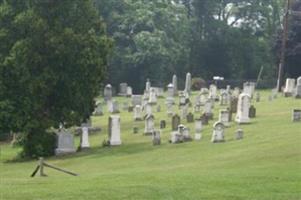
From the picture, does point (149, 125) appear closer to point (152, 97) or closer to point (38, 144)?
point (38, 144)

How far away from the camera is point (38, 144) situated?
25.7 metres

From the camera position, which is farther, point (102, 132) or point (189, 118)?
point (102, 132)

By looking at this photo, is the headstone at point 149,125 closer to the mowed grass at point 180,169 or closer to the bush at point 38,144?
the mowed grass at point 180,169

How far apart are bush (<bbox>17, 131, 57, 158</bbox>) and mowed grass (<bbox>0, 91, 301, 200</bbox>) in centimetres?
96

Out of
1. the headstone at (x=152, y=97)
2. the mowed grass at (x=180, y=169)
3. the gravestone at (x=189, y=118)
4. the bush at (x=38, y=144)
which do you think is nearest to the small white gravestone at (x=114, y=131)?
the mowed grass at (x=180, y=169)

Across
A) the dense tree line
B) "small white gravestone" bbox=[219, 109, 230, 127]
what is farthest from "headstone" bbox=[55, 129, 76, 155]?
the dense tree line

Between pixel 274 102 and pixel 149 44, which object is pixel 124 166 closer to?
pixel 274 102

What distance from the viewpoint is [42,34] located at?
2702 centimetres

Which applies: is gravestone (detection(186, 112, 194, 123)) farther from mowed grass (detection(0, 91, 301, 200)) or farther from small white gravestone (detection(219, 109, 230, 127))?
small white gravestone (detection(219, 109, 230, 127))

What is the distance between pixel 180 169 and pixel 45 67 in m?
10.3

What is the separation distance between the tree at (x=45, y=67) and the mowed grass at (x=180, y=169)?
1.58 metres

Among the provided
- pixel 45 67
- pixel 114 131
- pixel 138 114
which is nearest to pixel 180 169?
pixel 114 131

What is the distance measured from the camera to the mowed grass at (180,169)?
1391 cm

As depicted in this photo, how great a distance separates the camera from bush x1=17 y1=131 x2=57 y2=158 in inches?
1008
